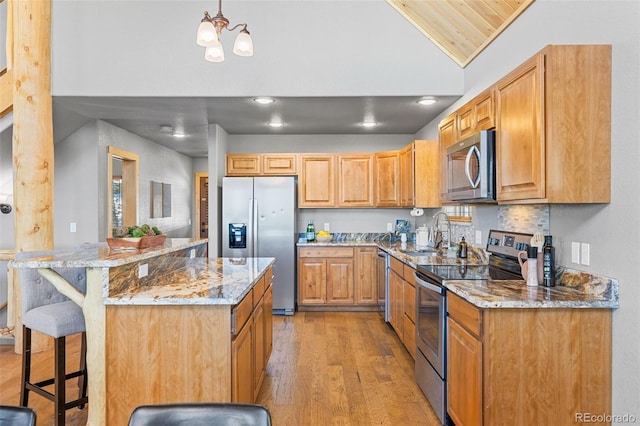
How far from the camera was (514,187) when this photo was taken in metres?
2.29

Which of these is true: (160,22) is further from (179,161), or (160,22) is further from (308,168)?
(179,161)

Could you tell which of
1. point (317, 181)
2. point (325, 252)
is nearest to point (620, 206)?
point (325, 252)

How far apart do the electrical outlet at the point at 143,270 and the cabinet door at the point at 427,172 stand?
292cm

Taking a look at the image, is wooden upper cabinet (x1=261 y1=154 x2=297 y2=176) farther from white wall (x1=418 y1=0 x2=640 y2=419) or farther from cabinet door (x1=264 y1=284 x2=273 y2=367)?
white wall (x1=418 y1=0 x2=640 y2=419)

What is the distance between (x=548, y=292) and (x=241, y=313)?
1659 millimetres

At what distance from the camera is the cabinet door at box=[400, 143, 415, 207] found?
458cm

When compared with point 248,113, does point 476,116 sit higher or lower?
lower

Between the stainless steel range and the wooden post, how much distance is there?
3.43 meters

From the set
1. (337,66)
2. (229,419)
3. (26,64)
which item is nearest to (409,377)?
(229,419)

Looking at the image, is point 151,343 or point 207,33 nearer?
point 151,343

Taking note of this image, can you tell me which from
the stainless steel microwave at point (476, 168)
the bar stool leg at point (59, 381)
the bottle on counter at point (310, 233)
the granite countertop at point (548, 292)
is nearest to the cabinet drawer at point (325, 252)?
the bottle on counter at point (310, 233)

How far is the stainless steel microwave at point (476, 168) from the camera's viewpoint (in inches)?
99.5

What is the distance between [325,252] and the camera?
5195 millimetres

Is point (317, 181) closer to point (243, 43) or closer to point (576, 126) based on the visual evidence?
point (243, 43)
